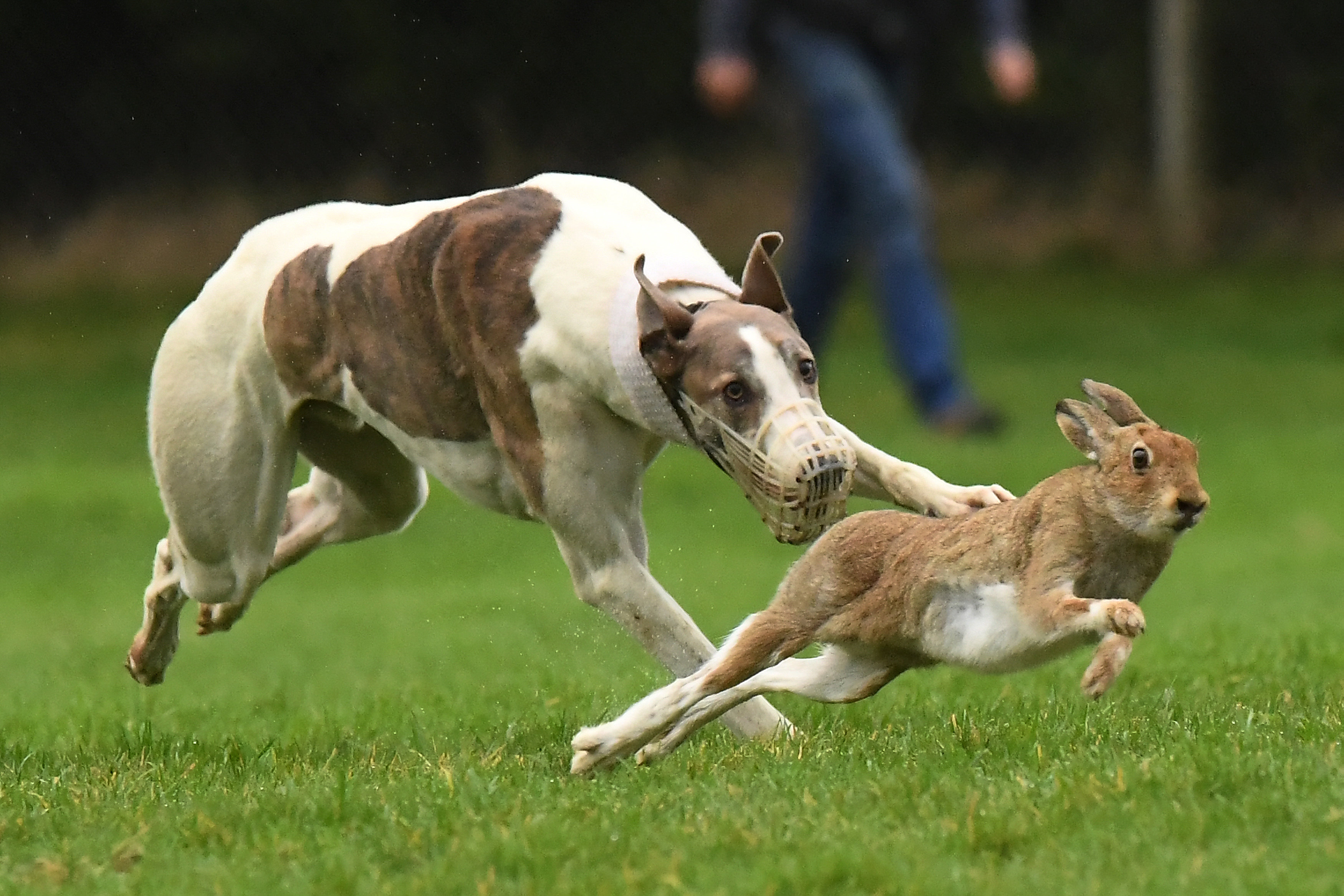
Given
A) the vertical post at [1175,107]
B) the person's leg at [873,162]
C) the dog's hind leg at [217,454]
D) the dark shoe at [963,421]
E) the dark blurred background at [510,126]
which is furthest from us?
the dark blurred background at [510,126]

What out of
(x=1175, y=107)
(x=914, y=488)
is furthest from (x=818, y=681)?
(x=1175, y=107)

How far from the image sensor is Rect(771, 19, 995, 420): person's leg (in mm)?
11125

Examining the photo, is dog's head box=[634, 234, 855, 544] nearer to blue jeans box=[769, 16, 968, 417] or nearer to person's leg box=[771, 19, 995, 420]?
blue jeans box=[769, 16, 968, 417]

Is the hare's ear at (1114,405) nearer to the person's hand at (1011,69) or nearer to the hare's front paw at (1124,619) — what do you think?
the hare's front paw at (1124,619)

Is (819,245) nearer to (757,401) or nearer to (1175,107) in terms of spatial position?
(1175,107)

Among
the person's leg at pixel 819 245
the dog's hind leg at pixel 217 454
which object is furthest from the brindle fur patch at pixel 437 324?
the person's leg at pixel 819 245

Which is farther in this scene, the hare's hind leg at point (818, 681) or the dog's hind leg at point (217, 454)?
the dog's hind leg at point (217, 454)

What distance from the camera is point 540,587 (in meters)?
9.63

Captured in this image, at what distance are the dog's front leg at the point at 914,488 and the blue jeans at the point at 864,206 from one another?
5.94 metres

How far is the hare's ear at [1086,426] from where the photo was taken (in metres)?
4.34

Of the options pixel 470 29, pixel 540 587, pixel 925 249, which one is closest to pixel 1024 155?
pixel 470 29

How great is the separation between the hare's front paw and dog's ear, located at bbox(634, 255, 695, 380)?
1.00 metres

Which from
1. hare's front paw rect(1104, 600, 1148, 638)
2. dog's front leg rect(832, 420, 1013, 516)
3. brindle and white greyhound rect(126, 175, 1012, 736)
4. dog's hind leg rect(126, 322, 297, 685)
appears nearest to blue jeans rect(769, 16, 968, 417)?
dog's hind leg rect(126, 322, 297, 685)

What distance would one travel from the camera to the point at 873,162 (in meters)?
11.1
